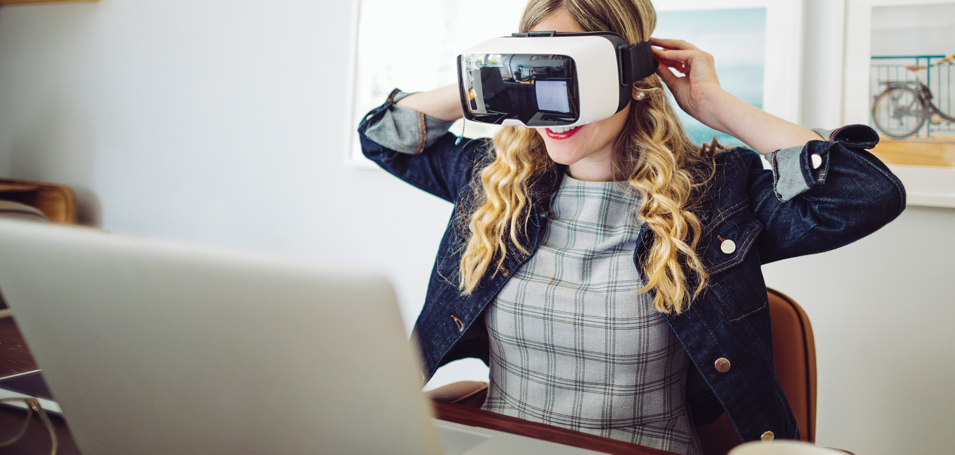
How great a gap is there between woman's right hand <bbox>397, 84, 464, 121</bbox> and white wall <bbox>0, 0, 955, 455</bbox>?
26.0 inches

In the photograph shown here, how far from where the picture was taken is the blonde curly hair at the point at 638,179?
35.2 inches

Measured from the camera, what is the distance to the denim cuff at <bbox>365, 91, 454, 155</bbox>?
1.14 meters

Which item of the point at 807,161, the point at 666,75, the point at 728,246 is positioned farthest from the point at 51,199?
the point at 807,161

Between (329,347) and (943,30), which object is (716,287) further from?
(943,30)

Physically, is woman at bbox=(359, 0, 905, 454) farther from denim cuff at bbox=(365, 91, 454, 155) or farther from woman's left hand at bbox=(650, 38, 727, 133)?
denim cuff at bbox=(365, 91, 454, 155)

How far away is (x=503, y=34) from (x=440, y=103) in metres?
0.63

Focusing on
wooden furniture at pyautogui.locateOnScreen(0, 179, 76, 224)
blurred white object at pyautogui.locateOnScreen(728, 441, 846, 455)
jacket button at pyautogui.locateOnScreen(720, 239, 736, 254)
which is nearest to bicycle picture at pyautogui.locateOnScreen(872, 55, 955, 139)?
jacket button at pyautogui.locateOnScreen(720, 239, 736, 254)

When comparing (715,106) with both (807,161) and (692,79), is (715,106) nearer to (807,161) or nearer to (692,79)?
(692,79)

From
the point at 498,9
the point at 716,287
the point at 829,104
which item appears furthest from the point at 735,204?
the point at 498,9

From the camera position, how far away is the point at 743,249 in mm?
896

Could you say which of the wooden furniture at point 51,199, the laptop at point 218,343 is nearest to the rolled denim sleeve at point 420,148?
the laptop at point 218,343

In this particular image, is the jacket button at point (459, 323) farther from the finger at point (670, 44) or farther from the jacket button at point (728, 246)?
the finger at point (670, 44)

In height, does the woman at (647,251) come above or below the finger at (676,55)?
below

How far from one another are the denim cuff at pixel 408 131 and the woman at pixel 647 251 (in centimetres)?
15
